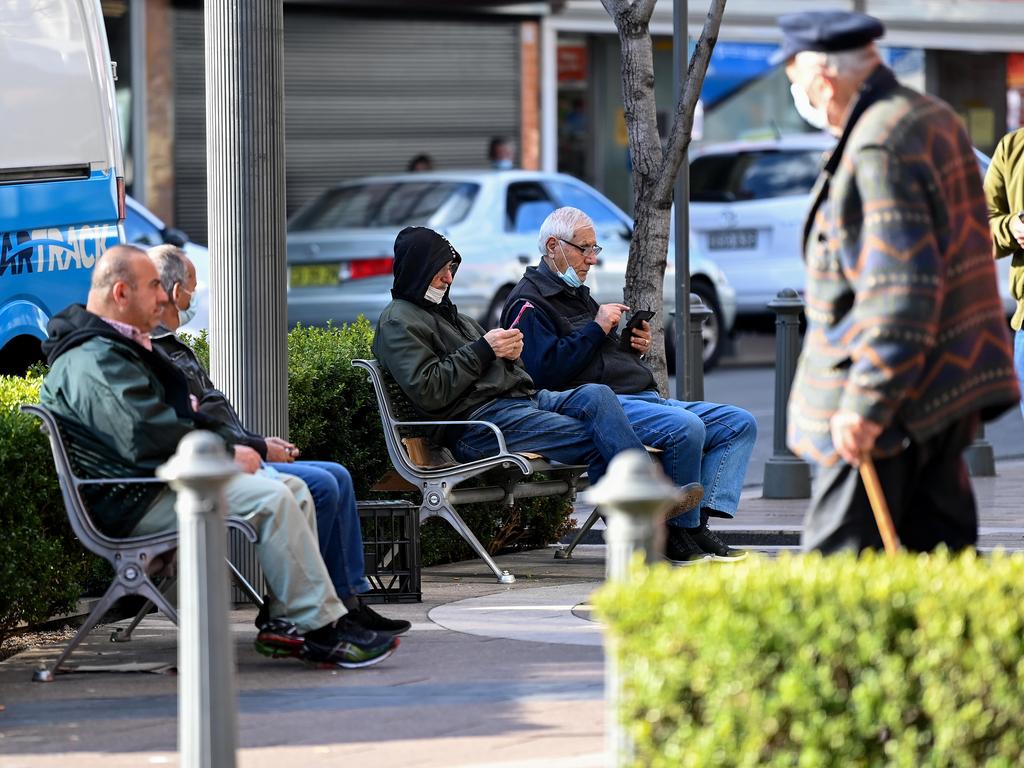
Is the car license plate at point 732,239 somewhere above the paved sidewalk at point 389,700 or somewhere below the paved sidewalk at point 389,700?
above

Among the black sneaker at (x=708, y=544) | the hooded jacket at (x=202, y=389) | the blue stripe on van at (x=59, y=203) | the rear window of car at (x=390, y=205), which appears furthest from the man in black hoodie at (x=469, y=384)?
the rear window of car at (x=390, y=205)

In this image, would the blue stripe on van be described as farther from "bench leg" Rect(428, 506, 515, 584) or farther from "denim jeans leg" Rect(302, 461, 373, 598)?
"denim jeans leg" Rect(302, 461, 373, 598)

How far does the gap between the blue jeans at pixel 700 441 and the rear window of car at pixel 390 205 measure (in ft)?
29.0

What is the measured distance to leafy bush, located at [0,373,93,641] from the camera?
20.6 feet

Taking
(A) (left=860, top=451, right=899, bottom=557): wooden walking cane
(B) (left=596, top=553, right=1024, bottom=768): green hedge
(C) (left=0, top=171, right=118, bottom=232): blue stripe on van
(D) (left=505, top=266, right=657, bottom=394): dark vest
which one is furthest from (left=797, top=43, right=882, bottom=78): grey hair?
(C) (left=0, top=171, right=118, bottom=232): blue stripe on van

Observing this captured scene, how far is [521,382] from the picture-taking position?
8.09 metres

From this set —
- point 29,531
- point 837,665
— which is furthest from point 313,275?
point 837,665

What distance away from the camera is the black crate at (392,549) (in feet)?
24.6

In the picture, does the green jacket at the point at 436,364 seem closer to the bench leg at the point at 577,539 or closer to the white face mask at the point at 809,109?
the bench leg at the point at 577,539

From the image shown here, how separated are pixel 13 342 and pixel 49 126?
1032 mm

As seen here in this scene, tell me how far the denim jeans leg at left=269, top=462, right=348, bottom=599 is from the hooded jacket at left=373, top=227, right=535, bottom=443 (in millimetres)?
1329

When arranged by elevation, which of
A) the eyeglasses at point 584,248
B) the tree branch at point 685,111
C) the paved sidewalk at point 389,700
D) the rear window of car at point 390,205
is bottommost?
the paved sidewalk at point 389,700

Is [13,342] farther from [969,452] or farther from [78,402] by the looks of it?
[969,452]

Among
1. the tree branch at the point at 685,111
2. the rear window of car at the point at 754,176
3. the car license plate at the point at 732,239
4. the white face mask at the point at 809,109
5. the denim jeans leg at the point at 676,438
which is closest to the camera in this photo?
the white face mask at the point at 809,109
